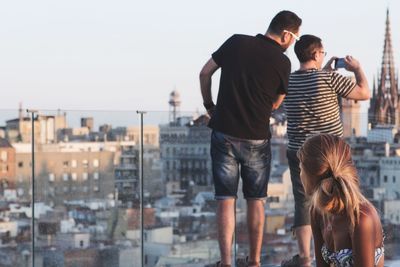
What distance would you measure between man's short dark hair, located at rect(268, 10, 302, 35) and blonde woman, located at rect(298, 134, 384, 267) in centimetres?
163

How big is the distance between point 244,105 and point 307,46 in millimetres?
417

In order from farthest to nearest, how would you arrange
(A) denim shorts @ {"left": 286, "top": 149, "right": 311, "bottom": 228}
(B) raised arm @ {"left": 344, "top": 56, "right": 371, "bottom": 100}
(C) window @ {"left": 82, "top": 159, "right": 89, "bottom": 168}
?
1. (C) window @ {"left": 82, "top": 159, "right": 89, "bottom": 168}
2. (A) denim shorts @ {"left": 286, "top": 149, "right": 311, "bottom": 228}
3. (B) raised arm @ {"left": 344, "top": 56, "right": 371, "bottom": 100}

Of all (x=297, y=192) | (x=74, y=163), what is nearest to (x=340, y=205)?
(x=297, y=192)

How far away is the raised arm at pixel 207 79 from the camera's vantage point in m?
4.31

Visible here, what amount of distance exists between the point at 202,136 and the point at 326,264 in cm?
690

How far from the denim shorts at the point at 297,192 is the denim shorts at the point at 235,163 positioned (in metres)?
0.23

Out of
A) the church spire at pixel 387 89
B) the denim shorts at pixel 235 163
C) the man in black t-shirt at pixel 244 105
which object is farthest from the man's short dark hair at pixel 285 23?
the church spire at pixel 387 89

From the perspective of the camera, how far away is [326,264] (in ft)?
9.08

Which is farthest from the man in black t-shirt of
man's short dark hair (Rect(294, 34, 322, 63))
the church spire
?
Answer: the church spire

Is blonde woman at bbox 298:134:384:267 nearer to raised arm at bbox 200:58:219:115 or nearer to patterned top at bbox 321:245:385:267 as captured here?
patterned top at bbox 321:245:385:267

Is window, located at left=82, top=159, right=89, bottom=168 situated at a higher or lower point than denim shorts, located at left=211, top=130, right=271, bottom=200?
lower

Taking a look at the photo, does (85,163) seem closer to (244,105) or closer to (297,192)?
(297,192)

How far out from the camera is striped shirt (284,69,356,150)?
176 inches

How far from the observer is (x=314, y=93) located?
4492mm
